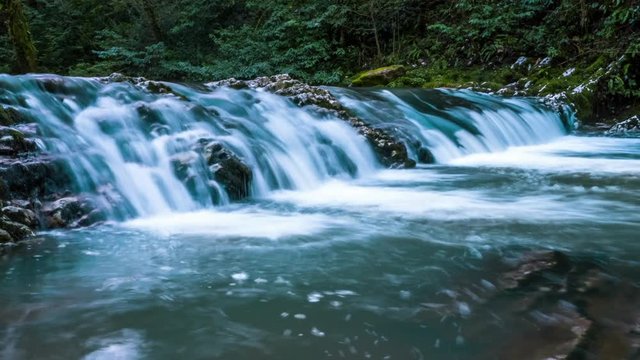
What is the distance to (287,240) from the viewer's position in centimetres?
420

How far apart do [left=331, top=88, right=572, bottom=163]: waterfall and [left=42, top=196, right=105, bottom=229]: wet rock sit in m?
4.87

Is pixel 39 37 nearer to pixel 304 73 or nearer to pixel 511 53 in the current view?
pixel 304 73

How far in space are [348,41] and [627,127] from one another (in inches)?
417

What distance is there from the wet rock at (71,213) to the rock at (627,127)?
962 cm

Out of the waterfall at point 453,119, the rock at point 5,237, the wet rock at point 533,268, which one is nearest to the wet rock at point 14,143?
the rock at point 5,237

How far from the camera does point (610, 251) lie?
369cm

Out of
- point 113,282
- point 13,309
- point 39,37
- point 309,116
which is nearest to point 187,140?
point 309,116

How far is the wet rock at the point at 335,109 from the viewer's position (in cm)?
799

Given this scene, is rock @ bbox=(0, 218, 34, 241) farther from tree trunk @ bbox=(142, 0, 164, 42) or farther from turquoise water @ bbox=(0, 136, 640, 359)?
tree trunk @ bbox=(142, 0, 164, 42)

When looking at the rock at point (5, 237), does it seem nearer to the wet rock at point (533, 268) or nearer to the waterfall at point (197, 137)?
the waterfall at point (197, 137)

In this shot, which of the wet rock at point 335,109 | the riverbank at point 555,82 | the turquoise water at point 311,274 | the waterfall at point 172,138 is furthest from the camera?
the riverbank at point 555,82

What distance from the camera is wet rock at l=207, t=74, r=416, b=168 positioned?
7.99m

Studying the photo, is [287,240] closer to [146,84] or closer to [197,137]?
[197,137]

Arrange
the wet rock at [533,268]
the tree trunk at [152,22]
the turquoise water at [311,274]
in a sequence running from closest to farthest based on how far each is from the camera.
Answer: the turquoise water at [311,274] → the wet rock at [533,268] → the tree trunk at [152,22]
